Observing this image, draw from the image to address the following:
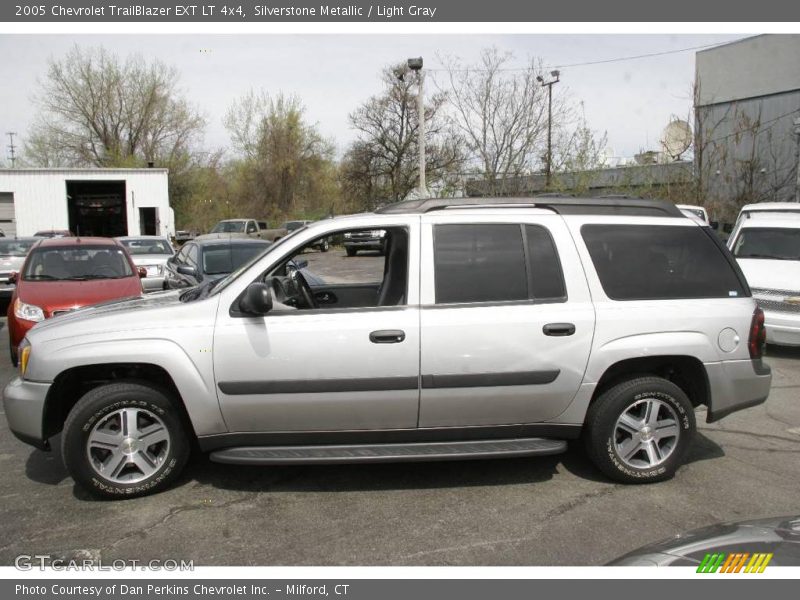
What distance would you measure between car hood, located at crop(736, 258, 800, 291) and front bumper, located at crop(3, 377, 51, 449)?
8.70 m

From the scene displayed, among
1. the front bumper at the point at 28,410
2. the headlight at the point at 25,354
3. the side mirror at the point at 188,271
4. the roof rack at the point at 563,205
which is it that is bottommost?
the front bumper at the point at 28,410

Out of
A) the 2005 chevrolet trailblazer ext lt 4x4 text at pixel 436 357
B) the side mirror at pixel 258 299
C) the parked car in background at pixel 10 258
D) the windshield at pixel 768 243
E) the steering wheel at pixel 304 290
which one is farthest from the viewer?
the parked car in background at pixel 10 258

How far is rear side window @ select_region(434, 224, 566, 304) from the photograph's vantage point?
169 inches

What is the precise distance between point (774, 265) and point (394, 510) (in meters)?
7.90

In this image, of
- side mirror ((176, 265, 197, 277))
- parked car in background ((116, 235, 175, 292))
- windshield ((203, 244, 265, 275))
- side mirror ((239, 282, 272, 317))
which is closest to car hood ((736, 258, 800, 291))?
windshield ((203, 244, 265, 275))

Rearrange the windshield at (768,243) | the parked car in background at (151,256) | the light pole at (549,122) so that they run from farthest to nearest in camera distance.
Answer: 1. the light pole at (549,122)
2. the parked car in background at (151,256)
3. the windshield at (768,243)

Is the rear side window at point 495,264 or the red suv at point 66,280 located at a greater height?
the rear side window at point 495,264

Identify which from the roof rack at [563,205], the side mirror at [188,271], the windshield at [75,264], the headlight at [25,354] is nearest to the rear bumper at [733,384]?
the roof rack at [563,205]

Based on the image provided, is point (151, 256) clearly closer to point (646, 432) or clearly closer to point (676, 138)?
point (646, 432)

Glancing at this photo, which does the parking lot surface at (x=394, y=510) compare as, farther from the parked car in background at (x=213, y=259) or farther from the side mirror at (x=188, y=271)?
the parked car in background at (x=213, y=259)

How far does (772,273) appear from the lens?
30.3 feet

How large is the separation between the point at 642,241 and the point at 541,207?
0.75 metres

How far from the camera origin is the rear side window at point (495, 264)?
429 centimetres
